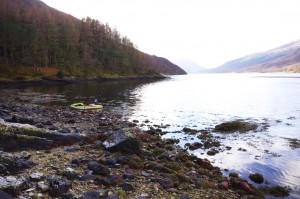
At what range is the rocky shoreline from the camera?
41.6 ft

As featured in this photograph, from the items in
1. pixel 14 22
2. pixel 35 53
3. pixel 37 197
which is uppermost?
pixel 14 22

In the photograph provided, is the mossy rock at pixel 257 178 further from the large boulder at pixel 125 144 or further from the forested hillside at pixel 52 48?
the forested hillside at pixel 52 48

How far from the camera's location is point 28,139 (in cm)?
1873

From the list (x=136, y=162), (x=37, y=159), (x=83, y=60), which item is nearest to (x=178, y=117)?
(x=136, y=162)

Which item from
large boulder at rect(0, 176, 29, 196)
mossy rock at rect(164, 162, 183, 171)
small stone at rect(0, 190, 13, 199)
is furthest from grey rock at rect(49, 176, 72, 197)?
mossy rock at rect(164, 162, 183, 171)

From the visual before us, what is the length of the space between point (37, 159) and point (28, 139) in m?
2.75

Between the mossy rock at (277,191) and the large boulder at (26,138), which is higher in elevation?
the large boulder at (26,138)

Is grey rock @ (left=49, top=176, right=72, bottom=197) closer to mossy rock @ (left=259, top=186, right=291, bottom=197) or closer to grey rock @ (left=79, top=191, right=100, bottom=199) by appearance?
grey rock @ (left=79, top=191, right=100, bottom=199)

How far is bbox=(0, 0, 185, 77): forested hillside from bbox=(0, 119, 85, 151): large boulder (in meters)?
99.1

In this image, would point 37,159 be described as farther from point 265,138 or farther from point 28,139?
point 265,138

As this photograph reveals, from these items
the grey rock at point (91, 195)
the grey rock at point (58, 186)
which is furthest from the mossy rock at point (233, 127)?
the grey rock at point (58, 186)

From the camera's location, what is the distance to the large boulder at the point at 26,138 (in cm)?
1788

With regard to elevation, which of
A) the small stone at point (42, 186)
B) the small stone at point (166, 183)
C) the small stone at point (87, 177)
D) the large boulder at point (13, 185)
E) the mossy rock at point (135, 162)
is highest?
the large boulder at point (13, 185)

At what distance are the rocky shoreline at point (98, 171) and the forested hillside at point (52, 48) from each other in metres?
Answer: 101
